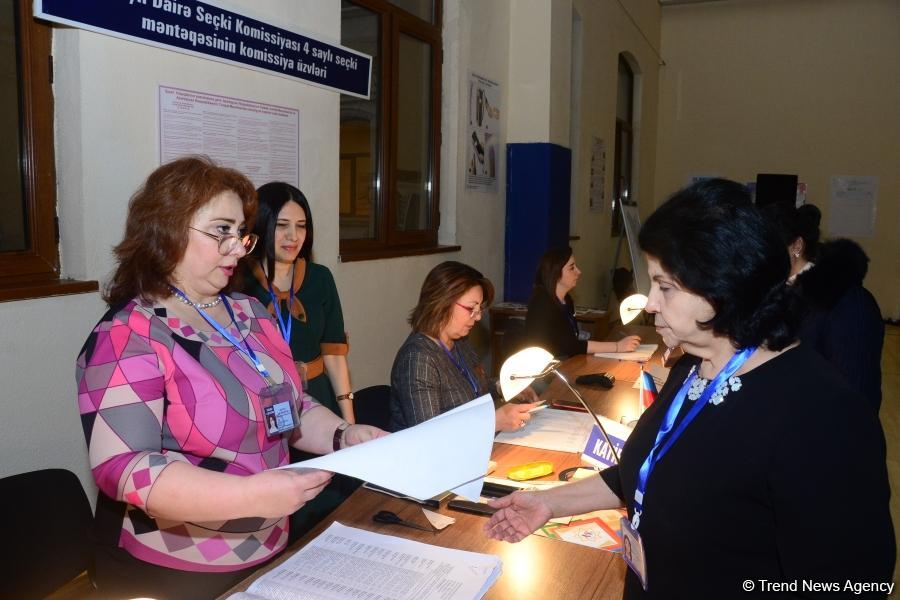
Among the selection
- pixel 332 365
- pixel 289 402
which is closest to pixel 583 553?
pixel 289 402

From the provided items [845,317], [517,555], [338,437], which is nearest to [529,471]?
[517,555]

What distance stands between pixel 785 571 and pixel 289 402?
3.49ft

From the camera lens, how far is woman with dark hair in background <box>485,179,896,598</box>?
1080mm

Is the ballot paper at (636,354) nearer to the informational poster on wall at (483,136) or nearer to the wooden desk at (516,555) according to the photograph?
Answer: the informational poster on wall at (483,136)

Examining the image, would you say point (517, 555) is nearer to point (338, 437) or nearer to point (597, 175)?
point (338, 437)

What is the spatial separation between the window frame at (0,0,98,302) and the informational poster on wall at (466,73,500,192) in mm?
3369

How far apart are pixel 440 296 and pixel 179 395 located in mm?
1398

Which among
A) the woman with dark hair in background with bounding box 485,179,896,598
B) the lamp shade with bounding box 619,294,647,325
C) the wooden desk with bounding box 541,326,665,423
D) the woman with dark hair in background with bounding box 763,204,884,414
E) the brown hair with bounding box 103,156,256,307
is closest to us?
the woman with dark hair in background with bounding box 485,179,896,598

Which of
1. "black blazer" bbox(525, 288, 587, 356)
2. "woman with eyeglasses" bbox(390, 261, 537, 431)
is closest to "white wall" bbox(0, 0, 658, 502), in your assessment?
"black blazer" bbox(525, 288, 587, 356)

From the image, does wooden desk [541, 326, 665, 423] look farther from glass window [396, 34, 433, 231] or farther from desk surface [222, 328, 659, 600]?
glass window [396, 34, 433, 231]

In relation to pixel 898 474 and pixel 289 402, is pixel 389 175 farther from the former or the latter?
pixel 898 474

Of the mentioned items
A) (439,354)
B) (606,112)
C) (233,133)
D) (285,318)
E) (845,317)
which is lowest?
(439,354)

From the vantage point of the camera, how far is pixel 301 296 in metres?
3.10

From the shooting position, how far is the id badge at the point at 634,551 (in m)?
1.33
